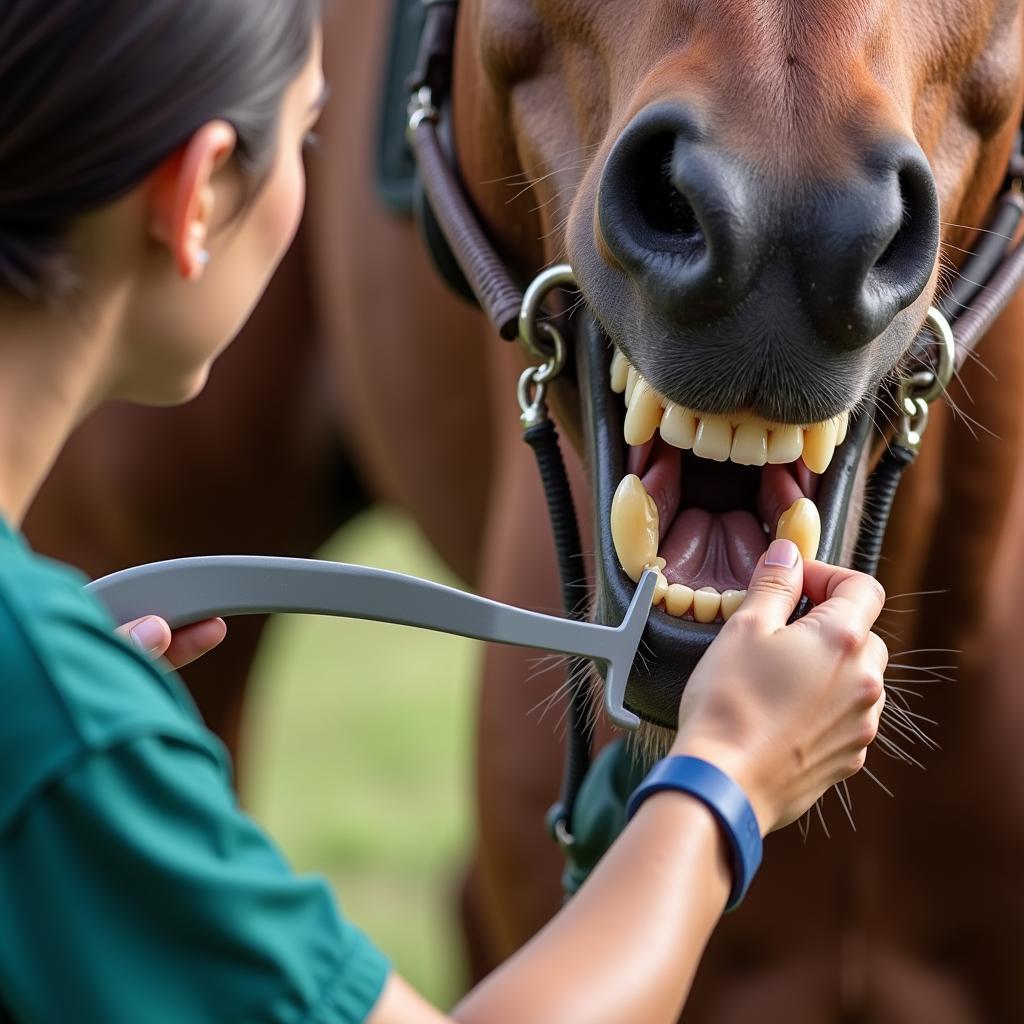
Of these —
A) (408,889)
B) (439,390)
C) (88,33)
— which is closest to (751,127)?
(88,33)

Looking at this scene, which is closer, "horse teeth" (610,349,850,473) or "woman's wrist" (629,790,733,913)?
"woman's wrist" (629,790,733,913)

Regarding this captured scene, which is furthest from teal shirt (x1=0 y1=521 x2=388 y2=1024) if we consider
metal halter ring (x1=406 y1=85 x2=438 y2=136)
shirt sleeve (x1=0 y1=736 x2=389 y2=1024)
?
metal halter ring (x1=406 y1=85 x2=438 y2=136)

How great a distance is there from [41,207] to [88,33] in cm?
11

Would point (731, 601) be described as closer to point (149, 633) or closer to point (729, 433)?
point (729, 433)

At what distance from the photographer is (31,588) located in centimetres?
87

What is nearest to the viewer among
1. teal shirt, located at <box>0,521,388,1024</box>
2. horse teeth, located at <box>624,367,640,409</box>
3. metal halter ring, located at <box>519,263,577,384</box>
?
teal shirt, located at <box>0,521,388,1024</box>

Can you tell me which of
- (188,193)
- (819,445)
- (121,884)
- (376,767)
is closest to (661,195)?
(819,445)

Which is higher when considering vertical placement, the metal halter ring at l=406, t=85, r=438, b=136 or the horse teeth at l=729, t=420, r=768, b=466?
the metal halter ring at l=406, t=85, r=438, b=136

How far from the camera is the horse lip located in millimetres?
1197

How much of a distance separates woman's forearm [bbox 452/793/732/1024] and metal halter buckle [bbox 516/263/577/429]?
59 cm

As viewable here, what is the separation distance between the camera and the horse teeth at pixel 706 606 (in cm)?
120

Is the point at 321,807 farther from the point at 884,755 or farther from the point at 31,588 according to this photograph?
the point at 31,588

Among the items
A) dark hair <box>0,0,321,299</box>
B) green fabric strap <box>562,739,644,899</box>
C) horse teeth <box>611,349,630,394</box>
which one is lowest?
green fabric strap <box>562,739,644,899</box>

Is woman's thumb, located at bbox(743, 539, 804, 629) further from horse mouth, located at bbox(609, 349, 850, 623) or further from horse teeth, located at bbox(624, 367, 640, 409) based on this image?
horse teeth, located at bbox(624, 367, 640, 409)
